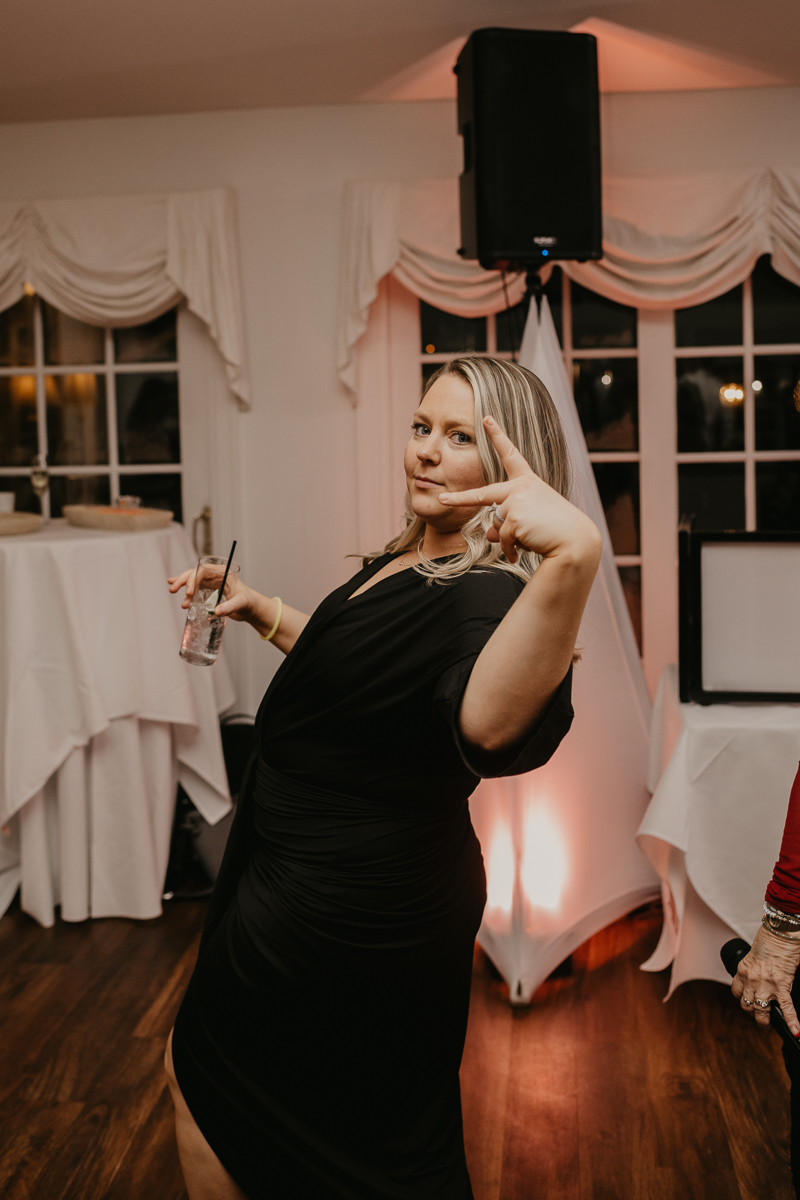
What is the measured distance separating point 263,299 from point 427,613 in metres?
2.60

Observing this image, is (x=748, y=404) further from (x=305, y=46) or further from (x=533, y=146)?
(x=305, y=46)

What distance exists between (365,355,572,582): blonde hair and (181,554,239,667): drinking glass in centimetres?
47

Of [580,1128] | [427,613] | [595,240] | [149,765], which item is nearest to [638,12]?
[595,240]

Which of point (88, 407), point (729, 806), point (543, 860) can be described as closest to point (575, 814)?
point (543, 860)

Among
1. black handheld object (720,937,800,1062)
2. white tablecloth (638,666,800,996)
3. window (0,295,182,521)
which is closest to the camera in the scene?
black handheld object (720,937,800,1062)

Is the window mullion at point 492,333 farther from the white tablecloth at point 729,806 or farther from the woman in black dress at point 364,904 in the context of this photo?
the woman in black dress at point 364,904

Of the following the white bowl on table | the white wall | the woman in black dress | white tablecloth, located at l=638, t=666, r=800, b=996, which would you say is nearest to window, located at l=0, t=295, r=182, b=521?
the white wall

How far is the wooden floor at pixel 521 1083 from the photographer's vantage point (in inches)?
67.7

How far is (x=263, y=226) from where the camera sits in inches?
132

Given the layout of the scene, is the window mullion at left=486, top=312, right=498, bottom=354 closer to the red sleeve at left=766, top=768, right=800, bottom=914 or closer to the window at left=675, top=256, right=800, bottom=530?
the window at left=675, top=256, right=800, bottom=530

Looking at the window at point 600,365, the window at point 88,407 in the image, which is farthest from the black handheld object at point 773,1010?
the window at point 88,407

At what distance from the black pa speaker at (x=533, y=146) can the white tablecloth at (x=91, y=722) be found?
1.40m

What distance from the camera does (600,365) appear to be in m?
3.37

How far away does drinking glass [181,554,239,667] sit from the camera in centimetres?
151
